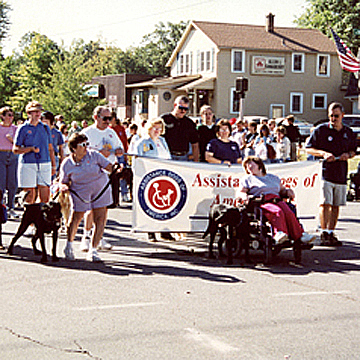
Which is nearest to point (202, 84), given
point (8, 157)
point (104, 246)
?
point (8, 157)

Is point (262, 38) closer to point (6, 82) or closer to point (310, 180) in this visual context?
point (6, 82)

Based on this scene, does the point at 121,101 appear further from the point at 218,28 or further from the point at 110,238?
the point at 110,238

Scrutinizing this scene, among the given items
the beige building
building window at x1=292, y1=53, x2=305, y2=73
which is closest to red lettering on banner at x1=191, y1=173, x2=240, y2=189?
the beige building

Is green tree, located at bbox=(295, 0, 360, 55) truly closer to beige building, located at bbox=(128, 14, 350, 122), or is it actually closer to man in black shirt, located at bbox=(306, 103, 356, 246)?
beige building, located at bbox=(128, 14, 350, 122)

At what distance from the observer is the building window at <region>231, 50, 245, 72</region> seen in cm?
5641

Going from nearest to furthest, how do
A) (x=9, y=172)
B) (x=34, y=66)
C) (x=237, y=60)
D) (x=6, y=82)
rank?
1. (x=9, y=172)
2. (x=34, y=66)
3. (x=6, y=82)
4. (x=237, y=60)

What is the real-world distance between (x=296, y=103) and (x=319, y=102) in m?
2.27

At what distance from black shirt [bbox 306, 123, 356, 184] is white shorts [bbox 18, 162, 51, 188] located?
424 cm

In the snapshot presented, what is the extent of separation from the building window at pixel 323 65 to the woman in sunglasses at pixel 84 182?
52.1 m

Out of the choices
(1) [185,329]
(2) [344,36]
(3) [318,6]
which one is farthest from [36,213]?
(3) [318,6]

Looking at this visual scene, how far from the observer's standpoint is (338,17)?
69312 millimetres

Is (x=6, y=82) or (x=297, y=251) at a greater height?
(x=6, y=82)

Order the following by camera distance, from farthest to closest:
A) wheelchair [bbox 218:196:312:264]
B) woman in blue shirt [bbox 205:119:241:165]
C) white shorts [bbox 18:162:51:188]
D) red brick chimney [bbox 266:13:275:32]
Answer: red brick chimney [bbox 266:13:275:32]
woman in blue shirt [bbox 205:119:241:165]
white shorts [bbox 18:162:51:188]
wheelchair [bbox 218:196:312:264]

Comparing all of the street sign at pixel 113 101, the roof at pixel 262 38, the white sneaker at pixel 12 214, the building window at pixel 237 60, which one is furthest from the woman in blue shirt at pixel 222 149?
the building window at pixel 237 60
